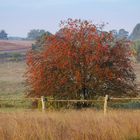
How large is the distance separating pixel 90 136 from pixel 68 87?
617 inches

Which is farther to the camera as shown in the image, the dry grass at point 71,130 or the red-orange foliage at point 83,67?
the red-orange foliage at point 83,67

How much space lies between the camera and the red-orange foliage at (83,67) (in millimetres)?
26203

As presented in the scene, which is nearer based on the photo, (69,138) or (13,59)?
Result: (69,138)

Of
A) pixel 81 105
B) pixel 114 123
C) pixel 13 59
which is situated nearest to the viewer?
pixel 114 123

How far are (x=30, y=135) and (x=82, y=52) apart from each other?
16639 millimetres

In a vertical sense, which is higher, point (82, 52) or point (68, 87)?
point (82, 52)

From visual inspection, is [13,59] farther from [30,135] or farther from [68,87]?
[30,135]

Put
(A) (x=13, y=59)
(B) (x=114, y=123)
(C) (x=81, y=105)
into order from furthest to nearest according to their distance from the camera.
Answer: (A) (x=13, y=59)
(C) (x=81, y=105)
(B) (x=114, y=123)

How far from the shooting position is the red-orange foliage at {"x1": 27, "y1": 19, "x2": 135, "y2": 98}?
26.2m

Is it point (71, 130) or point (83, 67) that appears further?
point (83, 67)

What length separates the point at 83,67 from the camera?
2678 centimetres

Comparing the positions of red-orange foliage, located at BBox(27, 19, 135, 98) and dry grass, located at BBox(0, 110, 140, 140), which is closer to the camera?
dry grass, located at BBox(0, 110, 140, 140)

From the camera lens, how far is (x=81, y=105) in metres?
26.1


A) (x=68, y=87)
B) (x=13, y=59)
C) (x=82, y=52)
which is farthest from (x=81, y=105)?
(x=13, y=59)
